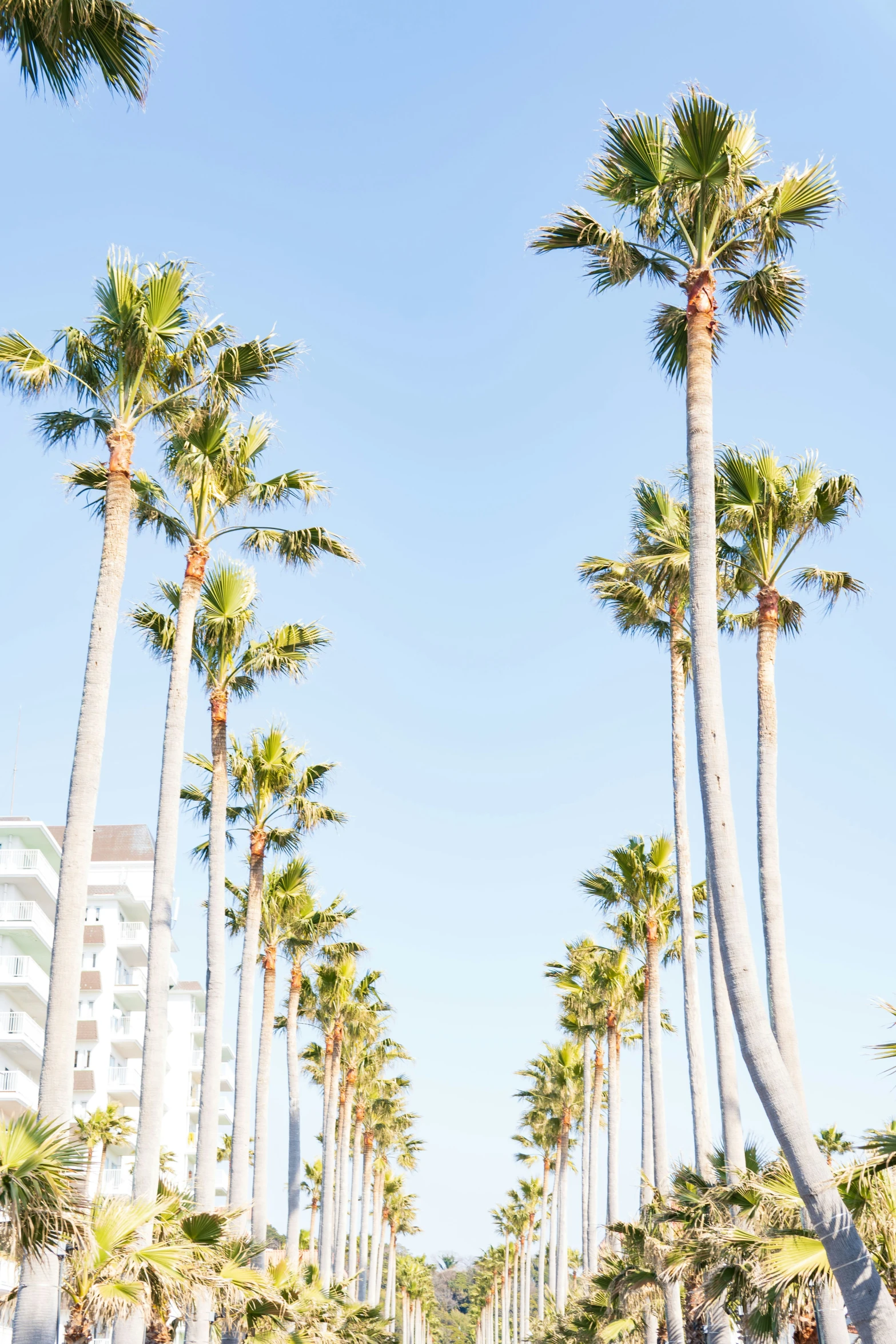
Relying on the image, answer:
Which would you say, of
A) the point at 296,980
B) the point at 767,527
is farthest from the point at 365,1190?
the point at 767,527

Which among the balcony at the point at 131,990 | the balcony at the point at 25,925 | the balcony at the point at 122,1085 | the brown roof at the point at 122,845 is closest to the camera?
the balcony at the point at 25,925

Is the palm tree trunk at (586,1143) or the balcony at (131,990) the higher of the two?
the balcony at (131,990)

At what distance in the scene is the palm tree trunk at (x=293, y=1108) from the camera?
39.7 metres

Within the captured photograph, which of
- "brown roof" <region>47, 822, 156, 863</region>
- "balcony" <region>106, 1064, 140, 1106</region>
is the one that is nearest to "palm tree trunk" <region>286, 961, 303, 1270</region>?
"balcony" <region>106, 1064, 140, 1106</region>

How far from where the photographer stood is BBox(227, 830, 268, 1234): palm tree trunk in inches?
1107

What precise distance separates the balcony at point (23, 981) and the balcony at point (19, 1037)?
3.80 ft

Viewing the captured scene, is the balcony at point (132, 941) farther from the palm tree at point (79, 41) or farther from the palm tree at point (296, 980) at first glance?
the palm tree at point (79, 41)

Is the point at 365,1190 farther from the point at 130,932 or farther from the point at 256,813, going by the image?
the point at 256,813

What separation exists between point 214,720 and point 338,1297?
20.4 meters

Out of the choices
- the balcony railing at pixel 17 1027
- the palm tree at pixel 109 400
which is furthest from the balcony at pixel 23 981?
the palm tree at pixel 109 400

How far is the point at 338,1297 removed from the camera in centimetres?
3694

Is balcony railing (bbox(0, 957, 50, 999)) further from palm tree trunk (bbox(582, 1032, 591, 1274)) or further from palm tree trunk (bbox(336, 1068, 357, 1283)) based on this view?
palm tree trunk (bbox(582, 1032, 591, 1274))

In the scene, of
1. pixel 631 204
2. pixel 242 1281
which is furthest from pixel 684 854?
pixel 631 204

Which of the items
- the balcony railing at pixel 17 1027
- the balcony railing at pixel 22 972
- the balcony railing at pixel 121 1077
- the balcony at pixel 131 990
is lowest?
the balcony railing at pixel 121 1077
